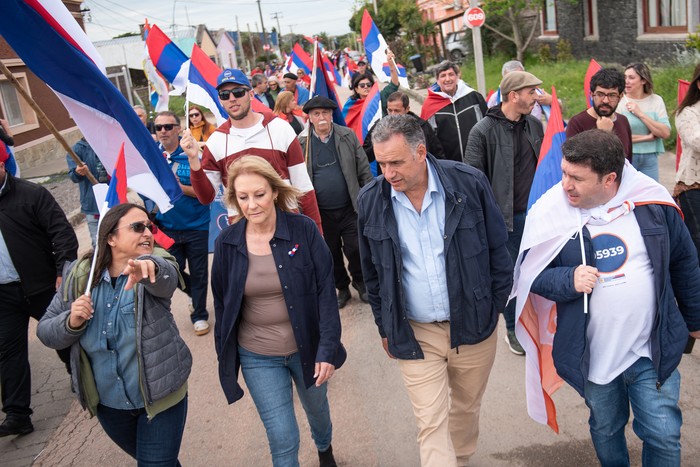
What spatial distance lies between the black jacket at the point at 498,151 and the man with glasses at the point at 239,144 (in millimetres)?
1358

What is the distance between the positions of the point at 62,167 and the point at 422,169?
19970 mm

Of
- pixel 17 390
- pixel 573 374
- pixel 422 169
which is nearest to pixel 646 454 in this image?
pixel 573 374

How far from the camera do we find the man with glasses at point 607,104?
474 cm

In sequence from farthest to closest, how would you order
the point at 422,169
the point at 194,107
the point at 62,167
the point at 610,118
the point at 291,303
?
the point at 62,167 < the point at 194,107 < the point at 610,118 < the point at 291,303 < the point at 422,169

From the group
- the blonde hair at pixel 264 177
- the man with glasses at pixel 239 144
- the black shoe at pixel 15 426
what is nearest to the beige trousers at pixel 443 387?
the blonde hair at pixel 264 177

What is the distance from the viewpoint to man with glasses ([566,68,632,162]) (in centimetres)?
474

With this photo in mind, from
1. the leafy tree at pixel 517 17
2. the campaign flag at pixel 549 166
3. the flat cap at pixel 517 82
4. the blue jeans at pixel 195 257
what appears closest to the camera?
the campaign flag at pixel 549 166

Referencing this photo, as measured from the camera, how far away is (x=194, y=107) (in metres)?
7.57

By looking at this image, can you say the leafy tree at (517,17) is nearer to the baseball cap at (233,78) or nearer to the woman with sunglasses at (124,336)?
the baseball cap at (233,78)

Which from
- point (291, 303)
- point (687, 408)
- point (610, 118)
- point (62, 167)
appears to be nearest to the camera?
point (291, 303)

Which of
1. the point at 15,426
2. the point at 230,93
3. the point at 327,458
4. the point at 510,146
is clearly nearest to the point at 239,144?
the point at 230,93

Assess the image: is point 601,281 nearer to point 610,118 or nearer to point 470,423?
point 470,423

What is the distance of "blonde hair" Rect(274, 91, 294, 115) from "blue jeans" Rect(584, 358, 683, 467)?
6.49 meters

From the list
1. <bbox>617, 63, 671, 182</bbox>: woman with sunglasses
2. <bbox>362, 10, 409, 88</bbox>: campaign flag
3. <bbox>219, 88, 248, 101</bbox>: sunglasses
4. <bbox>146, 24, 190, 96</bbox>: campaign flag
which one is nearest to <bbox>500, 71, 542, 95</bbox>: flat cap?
<bbox>617, 63, 671, 182</bbox>: woman with sunglasses
